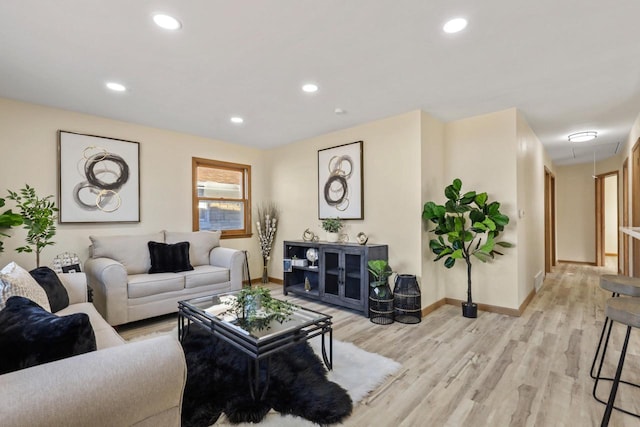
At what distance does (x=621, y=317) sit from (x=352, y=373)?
1628 millimetres

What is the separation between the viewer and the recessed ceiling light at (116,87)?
9.52 ft

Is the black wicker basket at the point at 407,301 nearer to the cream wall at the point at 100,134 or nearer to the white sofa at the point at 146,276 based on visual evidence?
the white sofa at the point at 146,276

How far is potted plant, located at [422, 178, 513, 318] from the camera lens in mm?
3336

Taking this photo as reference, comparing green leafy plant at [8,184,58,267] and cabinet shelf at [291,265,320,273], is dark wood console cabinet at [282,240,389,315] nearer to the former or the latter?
cabinet shelf at [291,265,320,273]

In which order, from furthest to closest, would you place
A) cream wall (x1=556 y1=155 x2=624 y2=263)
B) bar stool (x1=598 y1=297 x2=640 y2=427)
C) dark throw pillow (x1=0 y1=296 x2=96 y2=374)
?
1. cream wall (x1=556 y1=155 x2=624 y2=263)
2. bar stool (x1=598 y1=297 x2=640 y2=427)
3. dark throw pillow (x1=0 y1=296 x2=96 y2=374)

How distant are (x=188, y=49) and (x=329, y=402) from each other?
2.70 m

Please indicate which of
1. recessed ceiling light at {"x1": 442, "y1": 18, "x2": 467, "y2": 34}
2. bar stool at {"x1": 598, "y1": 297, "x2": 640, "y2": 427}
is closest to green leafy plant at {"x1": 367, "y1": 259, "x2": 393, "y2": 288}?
bar stool at {"x1": 598, "y1": 297, "x2": 640, "y2": 427}

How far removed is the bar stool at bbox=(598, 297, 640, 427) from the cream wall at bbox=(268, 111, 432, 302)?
1.97 meters

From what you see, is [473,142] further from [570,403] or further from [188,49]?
[188,49]

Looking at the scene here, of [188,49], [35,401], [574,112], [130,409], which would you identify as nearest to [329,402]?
[130,409]

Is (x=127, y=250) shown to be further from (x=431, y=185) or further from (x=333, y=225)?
(x=431, y=185)

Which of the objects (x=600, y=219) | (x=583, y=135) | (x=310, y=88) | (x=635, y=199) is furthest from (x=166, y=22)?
(x=600, y=219)

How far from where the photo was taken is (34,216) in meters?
3.05

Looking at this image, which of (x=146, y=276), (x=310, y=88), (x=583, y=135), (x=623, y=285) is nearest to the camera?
(x=623, y=285)
